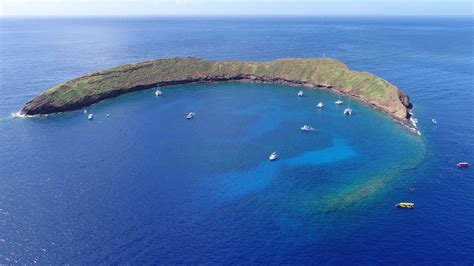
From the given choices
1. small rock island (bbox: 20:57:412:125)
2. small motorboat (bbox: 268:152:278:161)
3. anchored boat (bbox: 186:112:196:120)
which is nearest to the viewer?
small motorboat (bbox: 268:152:278:161)

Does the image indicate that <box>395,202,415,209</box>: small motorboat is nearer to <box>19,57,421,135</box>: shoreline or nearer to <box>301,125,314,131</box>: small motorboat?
<box>19,57,421,135</box>: shoreline

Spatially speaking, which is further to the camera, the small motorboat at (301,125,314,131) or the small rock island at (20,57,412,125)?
the small rock island at (20,57,412,125)

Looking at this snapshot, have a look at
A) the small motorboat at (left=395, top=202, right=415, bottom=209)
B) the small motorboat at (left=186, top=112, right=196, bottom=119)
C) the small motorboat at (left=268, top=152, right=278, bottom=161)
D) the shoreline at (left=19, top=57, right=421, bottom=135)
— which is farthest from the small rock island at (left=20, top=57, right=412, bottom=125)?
the small motorboat at (left=395, top=202, right=415, bottom=209)

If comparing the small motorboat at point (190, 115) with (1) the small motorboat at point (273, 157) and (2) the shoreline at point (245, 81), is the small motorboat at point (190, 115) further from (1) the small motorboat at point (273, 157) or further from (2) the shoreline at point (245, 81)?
(2) the shoreline at point (245, 81)

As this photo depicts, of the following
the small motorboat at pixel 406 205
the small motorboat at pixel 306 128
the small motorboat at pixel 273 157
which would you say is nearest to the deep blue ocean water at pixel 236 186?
the small motorboat at pixel 406 205

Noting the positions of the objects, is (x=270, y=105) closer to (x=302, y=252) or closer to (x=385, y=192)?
(x=385, y=192)

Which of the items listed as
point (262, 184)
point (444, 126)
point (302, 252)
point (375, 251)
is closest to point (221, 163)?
point (262, 184)

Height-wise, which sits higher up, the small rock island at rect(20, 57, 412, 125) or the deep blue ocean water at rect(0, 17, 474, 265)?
the small rock island at rect(20, 57, 412, 125)

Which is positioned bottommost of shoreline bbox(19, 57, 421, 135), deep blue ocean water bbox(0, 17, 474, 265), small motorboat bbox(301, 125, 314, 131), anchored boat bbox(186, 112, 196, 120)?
deep blue ocean water bbox(0, 17, 474, 265)

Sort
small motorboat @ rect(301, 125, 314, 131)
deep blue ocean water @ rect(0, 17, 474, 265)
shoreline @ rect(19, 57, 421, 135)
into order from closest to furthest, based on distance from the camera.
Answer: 1. deep blue ocean water @ rect(0, 17, 474, 265)
2. small motorboat @ rect(301, 125, 314, 131)
3. shoreline @ rect(19, 57, 421, 135)
